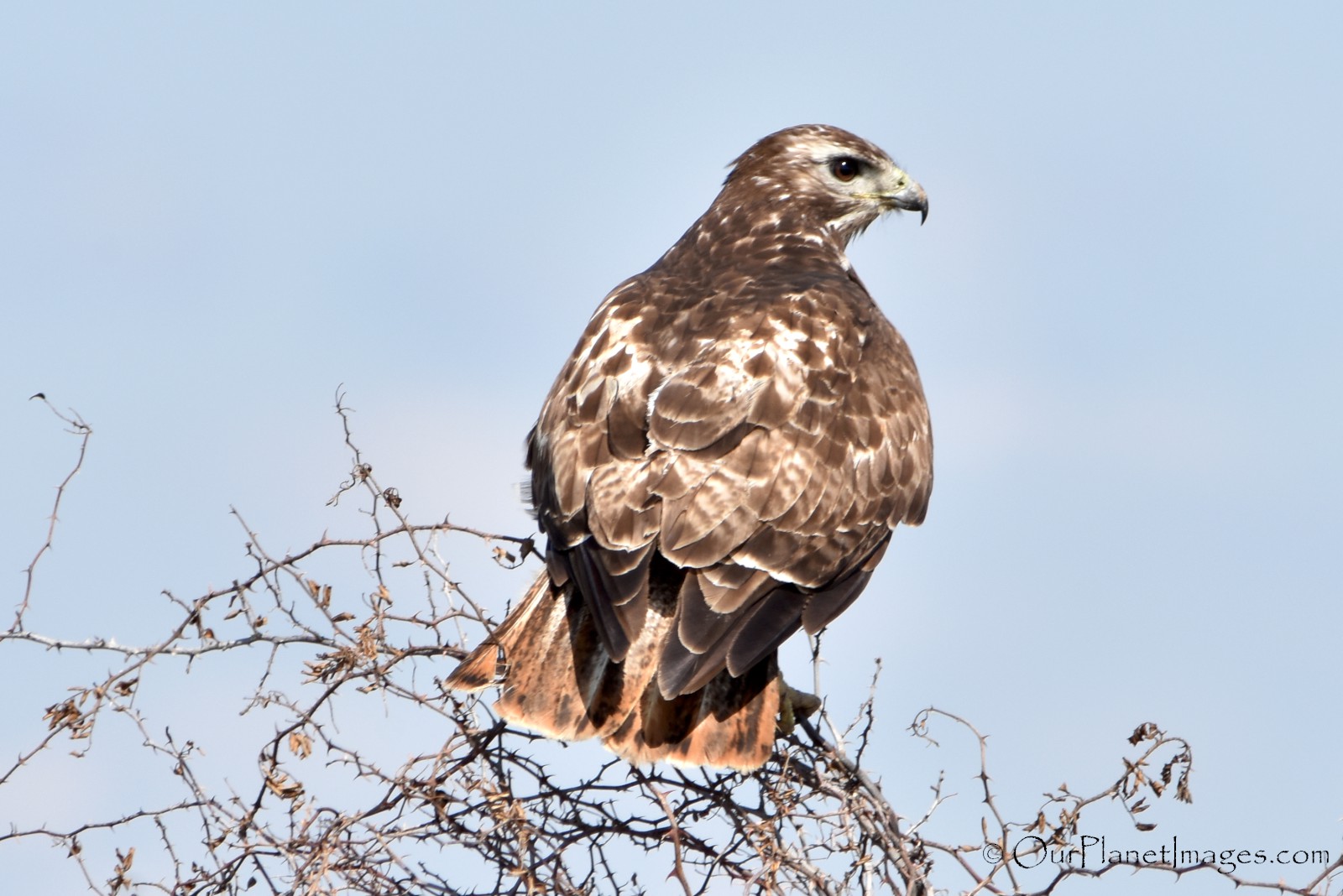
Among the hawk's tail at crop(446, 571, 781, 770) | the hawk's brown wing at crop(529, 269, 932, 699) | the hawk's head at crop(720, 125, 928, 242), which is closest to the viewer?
the hawk's tail at crop(446, 571, 781, 770)

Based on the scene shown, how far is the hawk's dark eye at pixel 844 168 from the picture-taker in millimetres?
8117

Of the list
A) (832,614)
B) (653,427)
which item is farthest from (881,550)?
(653,427)

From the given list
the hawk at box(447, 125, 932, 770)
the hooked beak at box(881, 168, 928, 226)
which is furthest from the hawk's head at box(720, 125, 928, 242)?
the hawk at box(447, 125, 932, 770)

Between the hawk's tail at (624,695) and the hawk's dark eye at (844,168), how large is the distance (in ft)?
11.1

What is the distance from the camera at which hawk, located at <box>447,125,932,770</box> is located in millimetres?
5113

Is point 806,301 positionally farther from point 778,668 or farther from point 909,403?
point 778,668

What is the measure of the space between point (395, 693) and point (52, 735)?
1048mm

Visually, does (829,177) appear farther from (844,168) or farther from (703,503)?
(703,503)

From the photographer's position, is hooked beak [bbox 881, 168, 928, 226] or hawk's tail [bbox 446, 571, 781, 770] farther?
hooked beak [bbox 881, 168, 928, 226]

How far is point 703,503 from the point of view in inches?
210

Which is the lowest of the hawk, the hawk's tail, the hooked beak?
the hawk's tail

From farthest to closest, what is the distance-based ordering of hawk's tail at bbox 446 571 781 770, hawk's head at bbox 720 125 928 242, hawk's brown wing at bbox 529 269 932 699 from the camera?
1. hawk's head at bbox 720 125 928 242
2. hawk's brown wing at bbox 529 269 932 699
3. hawk's tail at bbox 446 571 781 770

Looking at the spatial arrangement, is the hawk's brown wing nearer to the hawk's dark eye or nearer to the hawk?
the hawk

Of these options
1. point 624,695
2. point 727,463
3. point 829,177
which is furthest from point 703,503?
point 829,177
